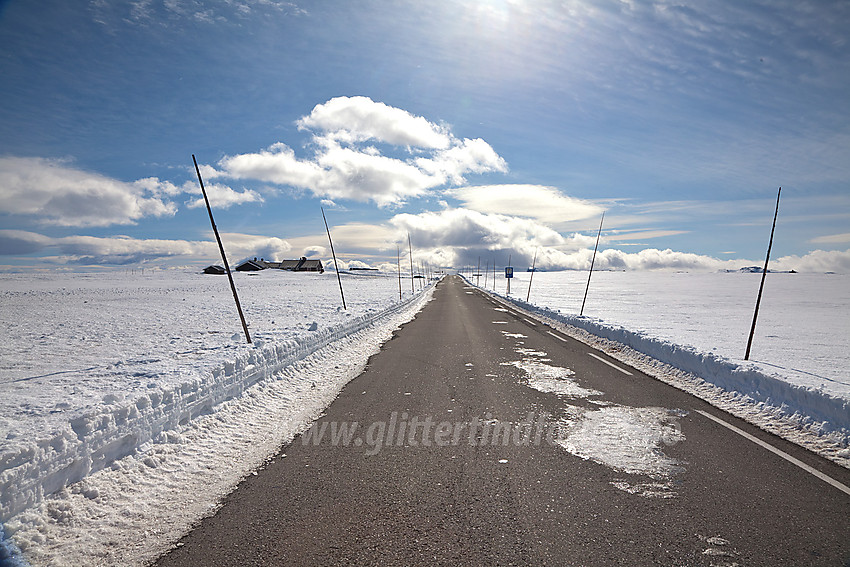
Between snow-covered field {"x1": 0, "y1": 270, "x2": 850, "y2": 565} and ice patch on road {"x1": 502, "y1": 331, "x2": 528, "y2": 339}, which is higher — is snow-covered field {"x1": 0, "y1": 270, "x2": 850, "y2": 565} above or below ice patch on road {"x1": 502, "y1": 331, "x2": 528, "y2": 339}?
below

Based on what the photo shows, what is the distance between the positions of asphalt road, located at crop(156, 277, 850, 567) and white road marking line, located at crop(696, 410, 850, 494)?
8 centimetres

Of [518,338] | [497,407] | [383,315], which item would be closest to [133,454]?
[497,407]

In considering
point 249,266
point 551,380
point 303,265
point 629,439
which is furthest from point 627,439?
point 303,265

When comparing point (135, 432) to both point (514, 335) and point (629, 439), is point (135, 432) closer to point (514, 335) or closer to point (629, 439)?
point (629, 439)

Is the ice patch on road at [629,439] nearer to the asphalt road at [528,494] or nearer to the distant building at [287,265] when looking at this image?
the asphalt road at [528,494]

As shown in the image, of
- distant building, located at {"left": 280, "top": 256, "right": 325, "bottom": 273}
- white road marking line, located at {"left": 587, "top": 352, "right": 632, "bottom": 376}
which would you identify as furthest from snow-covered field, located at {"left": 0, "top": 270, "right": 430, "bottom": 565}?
distant building, located at {"left": 280, "top": 256, "right": 325, "bottom": 273}

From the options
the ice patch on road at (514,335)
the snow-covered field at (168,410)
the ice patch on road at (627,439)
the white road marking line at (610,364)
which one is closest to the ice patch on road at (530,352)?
the white road marking line at (610,364)

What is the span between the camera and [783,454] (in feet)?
16.2

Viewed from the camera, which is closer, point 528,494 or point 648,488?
point 528,494

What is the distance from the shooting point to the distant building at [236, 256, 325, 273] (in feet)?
366

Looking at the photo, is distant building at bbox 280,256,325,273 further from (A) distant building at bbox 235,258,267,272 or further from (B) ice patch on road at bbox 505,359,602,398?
(B) ice patch on road at bbox 505,359,602,398

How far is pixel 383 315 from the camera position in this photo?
22062 mm

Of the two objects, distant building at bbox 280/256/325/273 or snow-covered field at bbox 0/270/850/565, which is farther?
distant building at bbox 280/256/325/273

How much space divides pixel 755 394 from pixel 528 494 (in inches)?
217
